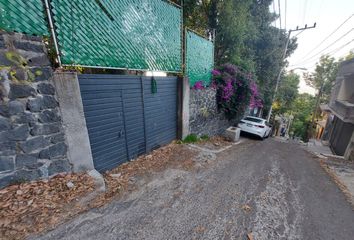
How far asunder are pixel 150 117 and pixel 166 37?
2.67m

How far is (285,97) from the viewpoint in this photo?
955 inches

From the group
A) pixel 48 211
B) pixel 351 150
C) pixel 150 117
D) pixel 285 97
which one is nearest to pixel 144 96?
pixel 150 117

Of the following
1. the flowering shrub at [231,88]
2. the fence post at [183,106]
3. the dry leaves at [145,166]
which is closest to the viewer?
the dry leaves at [145,166]

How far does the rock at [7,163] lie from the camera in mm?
2416

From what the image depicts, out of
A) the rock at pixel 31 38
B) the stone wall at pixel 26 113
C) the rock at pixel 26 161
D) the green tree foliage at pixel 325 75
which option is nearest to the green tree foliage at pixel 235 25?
the rock at pixel 31 38

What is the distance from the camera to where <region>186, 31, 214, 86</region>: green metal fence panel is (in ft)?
21.4

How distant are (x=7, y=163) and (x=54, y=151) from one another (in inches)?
24.2

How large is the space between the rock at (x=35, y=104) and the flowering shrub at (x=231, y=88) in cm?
695

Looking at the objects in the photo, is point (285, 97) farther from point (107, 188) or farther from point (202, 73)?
point (107, 188)

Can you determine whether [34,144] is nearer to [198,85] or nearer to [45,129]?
[45,129]

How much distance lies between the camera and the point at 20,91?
98.2 inches

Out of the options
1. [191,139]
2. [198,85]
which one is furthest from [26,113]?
[198,85]

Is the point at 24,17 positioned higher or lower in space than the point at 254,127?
higher

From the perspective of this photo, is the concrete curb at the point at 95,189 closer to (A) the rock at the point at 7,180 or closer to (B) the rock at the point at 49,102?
(A) the rock at the point at 7,180
